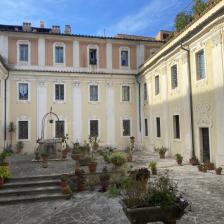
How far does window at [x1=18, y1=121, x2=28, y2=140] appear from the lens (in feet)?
70.2

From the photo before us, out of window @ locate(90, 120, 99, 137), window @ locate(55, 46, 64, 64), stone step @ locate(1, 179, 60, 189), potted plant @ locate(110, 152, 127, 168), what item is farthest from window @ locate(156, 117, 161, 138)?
stone step @ locate(1, 179, 60, 189)

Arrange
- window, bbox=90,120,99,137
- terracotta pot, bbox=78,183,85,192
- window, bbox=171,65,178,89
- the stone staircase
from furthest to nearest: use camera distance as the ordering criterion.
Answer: window, bbox=90,120,99,137 < window, bbox=171,65,178,89 < terracotta pot, bbox=78,183,85,192 < the stone staircase

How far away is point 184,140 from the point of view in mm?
15383

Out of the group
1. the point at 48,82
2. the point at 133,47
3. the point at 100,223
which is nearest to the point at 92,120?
the point at 48,82

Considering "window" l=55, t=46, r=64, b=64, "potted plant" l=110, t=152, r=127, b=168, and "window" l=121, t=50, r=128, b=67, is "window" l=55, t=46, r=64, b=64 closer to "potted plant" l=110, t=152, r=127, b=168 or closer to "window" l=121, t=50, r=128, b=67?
"window" l=121, t=50, r=128, b=67

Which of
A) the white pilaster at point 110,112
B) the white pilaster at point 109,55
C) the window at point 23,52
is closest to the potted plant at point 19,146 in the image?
the window at point 23,52

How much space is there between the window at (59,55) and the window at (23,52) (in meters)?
2.38

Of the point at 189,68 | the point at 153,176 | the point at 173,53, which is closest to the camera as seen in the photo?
the point at 153,176

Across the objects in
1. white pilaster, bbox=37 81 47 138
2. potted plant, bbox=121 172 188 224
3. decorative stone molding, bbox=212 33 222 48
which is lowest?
potted plant, bbox=121 172 188 224

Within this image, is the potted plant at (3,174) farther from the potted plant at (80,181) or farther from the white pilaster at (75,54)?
the white pilaster at (75,54)

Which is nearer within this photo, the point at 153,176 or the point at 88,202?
the point at 88,202

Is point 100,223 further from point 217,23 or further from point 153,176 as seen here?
point 217,23

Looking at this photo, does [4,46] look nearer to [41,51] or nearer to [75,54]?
[41,51]

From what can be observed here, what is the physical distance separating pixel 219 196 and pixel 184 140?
23.7 ft
